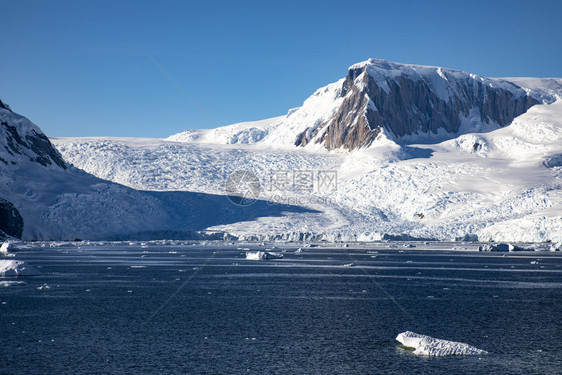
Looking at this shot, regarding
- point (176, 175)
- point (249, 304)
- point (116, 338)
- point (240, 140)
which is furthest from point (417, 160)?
point (116, 338)

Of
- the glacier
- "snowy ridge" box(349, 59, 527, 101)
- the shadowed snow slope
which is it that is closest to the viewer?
the glacier

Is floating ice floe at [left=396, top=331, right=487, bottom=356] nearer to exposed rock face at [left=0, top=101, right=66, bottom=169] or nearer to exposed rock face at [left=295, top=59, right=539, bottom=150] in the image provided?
exposed rock face at [left=0, top=101, right=66, bottom=169]

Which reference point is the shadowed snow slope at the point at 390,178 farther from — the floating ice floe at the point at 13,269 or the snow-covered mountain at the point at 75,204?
the floating ice floe at the point at 13,269

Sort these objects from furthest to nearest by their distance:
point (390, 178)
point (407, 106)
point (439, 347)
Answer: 1. point (407, 106)
2. point (390, 178)
3. point (439, 347)

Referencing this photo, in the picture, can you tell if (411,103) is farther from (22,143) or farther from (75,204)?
(22,143)

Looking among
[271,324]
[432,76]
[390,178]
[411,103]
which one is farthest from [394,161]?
[271,324]

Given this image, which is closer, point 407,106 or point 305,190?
point 305,190

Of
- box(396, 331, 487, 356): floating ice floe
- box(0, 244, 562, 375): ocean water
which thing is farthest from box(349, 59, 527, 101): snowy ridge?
box(396, 331, 487, 356): floating ice floe
